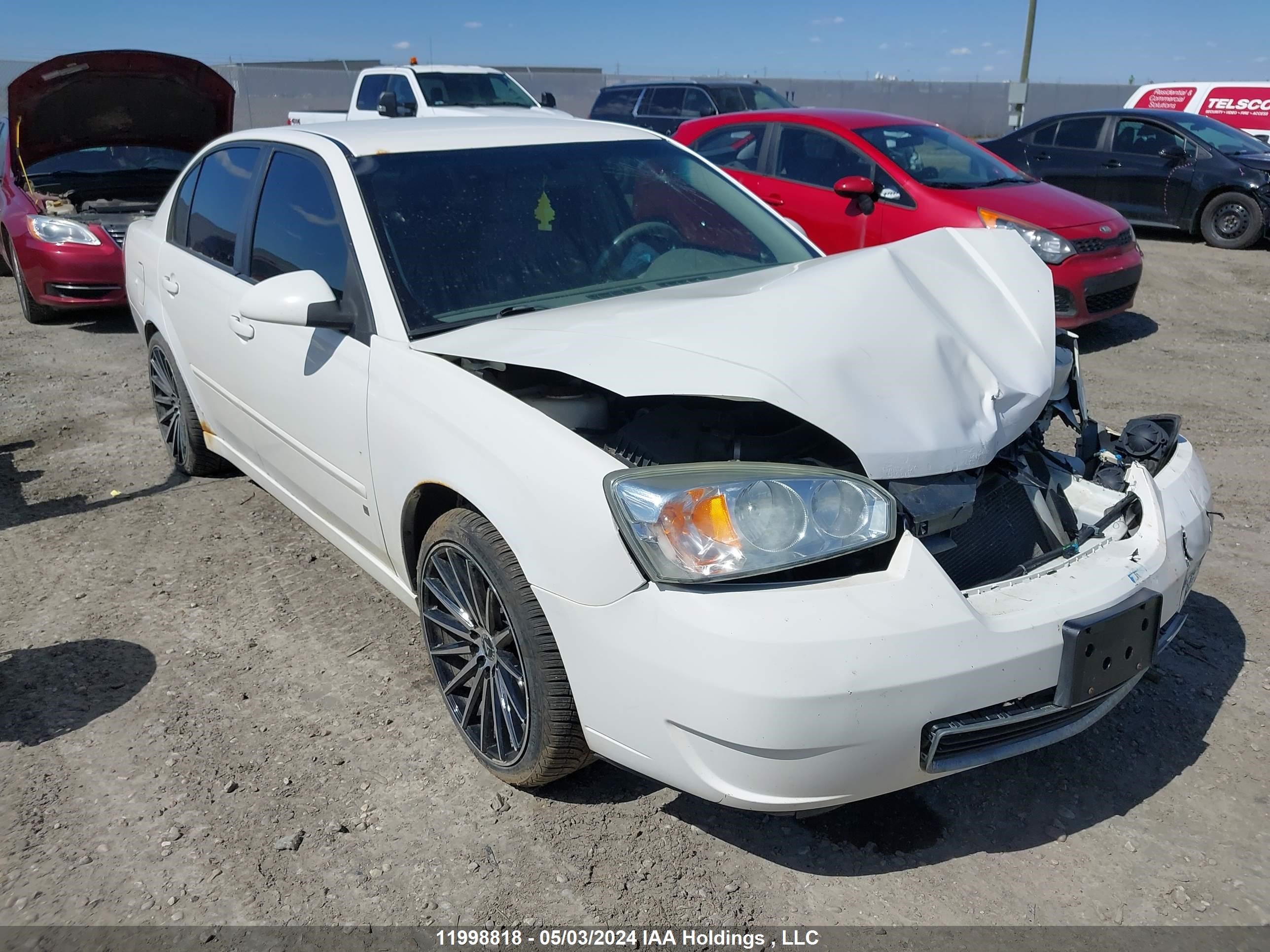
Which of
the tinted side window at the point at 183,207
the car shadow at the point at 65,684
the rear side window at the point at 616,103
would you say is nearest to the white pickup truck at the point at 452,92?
the rear side window at the point at 616,103

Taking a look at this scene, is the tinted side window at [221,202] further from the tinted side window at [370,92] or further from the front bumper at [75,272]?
the tinted side window at [370,92]

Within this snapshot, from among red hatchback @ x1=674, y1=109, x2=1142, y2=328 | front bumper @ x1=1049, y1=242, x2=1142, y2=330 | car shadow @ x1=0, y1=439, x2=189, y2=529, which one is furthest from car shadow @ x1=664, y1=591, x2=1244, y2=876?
front bumper @ x1=1049, y1=242, x2=1142, y2=330

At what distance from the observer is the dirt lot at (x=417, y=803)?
7.69 feet

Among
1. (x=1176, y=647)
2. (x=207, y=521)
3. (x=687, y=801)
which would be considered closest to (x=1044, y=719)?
(x=687, y=801)

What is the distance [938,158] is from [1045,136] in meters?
5.10

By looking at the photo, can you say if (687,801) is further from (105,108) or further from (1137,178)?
(1137,178)

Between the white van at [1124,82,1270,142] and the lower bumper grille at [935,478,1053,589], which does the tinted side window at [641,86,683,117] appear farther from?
the lower bumper grille at [935,478,1053,589]

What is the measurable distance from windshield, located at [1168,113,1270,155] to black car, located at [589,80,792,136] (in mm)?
6336

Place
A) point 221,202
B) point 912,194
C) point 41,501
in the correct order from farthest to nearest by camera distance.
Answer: point 912,194 < point 41,501 < point 221,202

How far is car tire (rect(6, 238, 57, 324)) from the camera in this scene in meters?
8.38

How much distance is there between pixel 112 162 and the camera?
27.1ft

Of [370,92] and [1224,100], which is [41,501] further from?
[1224,100]

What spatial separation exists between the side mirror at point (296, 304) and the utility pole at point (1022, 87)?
18.0 meters

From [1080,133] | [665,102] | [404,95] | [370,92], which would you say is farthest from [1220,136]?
[370,92]
